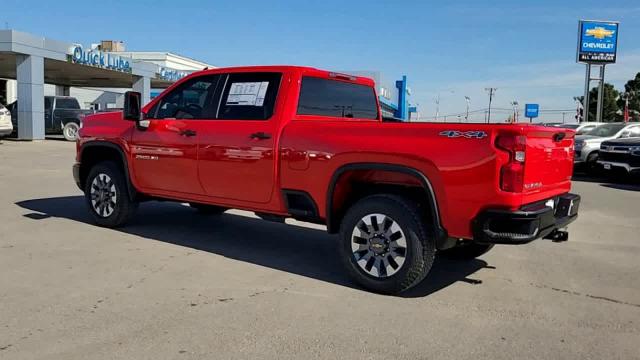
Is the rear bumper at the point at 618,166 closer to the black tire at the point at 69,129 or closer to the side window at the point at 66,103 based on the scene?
the black tire at the point at 69,129

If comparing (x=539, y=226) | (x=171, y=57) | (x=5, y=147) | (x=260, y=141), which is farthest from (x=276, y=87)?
(x=171, y=57)

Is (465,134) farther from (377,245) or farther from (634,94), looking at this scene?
(634,94)

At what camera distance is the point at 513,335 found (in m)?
3.94

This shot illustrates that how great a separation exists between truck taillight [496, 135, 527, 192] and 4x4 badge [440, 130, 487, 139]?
119 mm

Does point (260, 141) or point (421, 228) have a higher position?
point (260, 141)

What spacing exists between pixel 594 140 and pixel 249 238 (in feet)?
45.7

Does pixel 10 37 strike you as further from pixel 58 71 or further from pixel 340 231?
pixel 340 231

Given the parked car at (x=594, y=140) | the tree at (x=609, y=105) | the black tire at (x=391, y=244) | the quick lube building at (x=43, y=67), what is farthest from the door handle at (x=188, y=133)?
the tree at (x=609, y=105)

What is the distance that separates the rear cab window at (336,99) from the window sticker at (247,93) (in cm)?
40

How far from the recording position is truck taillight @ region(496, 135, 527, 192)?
4.09 meters

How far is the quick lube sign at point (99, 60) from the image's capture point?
88.0 ft

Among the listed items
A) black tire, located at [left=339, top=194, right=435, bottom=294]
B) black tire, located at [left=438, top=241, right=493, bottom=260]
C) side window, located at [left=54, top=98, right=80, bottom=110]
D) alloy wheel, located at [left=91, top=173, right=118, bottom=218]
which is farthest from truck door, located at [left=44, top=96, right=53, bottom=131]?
black tire, located at [left=339, top=194, right=435, bottom=294]

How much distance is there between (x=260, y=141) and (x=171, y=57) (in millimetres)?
51517

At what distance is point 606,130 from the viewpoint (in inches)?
723
